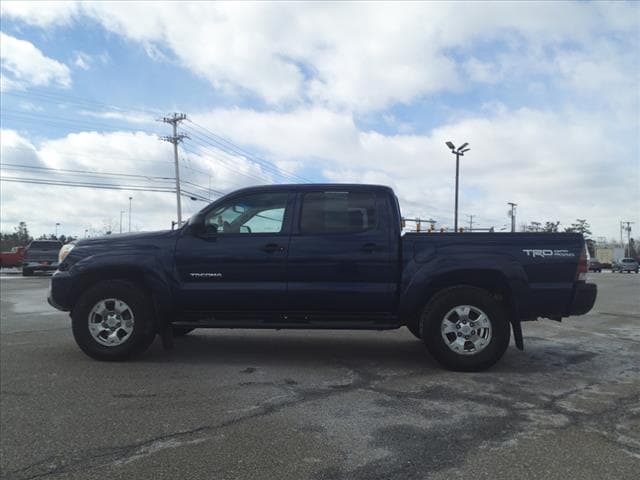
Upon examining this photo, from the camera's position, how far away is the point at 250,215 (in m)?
6.13

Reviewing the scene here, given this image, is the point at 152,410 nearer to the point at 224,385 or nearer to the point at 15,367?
the point at 224,385

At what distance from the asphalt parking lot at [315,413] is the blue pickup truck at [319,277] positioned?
1.50 feet

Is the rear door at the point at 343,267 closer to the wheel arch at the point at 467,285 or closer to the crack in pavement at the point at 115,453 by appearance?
the wheel arch at the point at 467,285

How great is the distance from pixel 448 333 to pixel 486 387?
0.72 meters

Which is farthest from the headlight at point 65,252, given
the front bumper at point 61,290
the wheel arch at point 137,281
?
the wheel arch at point 137,281

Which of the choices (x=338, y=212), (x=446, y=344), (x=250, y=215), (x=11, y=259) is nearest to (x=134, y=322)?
(x=250, y=215)

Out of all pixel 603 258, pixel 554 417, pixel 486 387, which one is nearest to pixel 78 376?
pixel 486 387

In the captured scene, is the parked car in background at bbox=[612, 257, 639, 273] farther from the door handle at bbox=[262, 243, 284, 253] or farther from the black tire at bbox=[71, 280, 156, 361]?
the black tire at bbox=[71, 280, 156, 361]

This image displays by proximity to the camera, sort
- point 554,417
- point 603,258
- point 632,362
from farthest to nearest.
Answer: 1. point 603,258
2. point 632,362
3. point 554,417

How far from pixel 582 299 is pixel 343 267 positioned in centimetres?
246

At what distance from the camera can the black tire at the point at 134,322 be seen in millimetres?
5992

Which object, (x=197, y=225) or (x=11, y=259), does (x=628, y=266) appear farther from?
(x=197, y=225)

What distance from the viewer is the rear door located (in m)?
5.81

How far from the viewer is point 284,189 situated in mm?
6188
